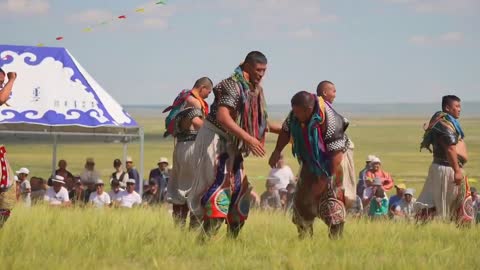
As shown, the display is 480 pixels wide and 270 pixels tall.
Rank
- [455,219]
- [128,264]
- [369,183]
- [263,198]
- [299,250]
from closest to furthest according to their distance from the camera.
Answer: [128,264]
[299,250]
[455,219]
[369,183]
[263,198]

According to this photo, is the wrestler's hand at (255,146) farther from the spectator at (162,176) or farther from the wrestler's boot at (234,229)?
the spectator at (162,176)

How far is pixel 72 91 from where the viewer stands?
19594mm

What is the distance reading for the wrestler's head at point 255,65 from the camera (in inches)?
412

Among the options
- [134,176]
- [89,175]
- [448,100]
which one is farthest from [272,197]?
[448,100]

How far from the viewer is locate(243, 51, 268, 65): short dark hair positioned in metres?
10.5

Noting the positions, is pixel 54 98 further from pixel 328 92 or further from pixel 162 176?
pixel 328 92

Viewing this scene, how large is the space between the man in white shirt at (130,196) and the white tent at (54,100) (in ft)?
3.60

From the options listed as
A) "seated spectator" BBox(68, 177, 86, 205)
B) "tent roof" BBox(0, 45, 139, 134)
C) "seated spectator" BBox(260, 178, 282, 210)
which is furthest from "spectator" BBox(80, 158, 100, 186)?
"seated spectator" BBox(260, 178, 282, 210)

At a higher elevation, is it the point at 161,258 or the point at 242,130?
the point at 242,130

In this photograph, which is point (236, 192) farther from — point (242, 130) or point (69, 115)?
point (69, 115)

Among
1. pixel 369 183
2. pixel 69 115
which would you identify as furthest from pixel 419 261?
pixel 69 115

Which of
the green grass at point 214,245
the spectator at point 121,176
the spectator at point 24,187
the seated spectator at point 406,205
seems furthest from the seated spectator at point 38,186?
the seated spectator at point 406,205

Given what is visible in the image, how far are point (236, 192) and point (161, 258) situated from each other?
1448mm

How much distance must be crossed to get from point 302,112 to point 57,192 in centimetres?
904
